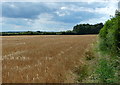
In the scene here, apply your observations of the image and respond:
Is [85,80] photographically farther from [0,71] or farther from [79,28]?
[79,28]

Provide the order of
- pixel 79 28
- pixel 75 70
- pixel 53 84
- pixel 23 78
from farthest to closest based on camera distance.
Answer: pixel 79 28 < pixel 75 70 < pixel 23 78 < pixel 53 84

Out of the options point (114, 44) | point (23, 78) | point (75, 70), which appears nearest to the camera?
point (23, 78)

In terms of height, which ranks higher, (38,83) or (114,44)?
(114,44)

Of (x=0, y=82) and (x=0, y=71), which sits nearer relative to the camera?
(x=0, y=82)

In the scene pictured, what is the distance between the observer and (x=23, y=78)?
6.88m

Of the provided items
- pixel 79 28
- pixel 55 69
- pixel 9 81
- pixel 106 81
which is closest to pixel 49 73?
pixel 55 69

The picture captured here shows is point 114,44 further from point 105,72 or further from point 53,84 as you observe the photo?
point 53,84

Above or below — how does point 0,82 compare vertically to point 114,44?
below

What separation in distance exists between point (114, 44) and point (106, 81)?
6.08 m

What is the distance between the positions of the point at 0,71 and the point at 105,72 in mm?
3924

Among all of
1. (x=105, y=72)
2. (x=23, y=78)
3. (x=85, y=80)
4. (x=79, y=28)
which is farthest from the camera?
(x=79, y=28)

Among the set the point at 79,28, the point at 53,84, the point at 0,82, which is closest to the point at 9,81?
the point at 0,82

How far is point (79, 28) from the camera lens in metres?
106

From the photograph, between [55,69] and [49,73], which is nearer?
[49,73]
